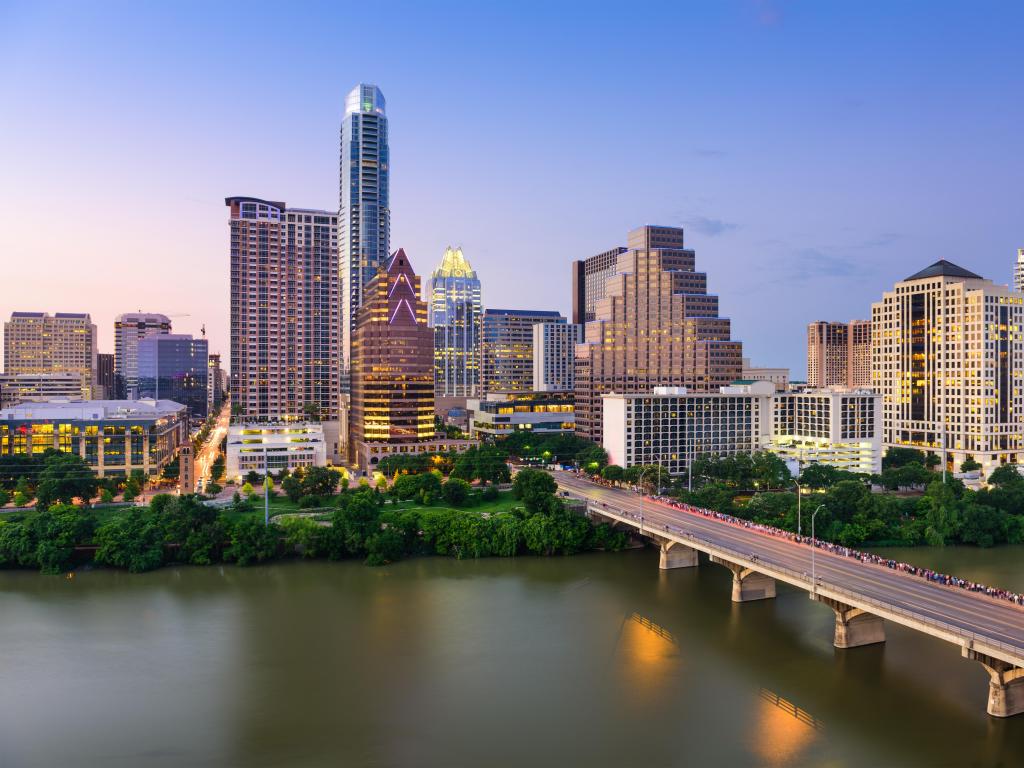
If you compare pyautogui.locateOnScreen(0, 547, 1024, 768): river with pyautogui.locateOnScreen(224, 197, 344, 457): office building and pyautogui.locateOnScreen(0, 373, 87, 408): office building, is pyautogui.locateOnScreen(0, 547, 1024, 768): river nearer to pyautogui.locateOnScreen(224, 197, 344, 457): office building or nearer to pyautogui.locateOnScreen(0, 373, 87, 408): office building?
pyautogui.locateOnScreen(224, 197, 344, 457): office building

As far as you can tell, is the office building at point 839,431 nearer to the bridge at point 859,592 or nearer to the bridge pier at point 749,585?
the bridge at point 859,592

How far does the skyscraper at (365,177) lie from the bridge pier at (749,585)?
502 feet

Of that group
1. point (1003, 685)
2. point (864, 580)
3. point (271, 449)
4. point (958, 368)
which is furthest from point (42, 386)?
point (1003, 685)

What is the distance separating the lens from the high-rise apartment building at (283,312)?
14625cm

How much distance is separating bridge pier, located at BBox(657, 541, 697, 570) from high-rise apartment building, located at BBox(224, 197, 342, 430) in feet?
323

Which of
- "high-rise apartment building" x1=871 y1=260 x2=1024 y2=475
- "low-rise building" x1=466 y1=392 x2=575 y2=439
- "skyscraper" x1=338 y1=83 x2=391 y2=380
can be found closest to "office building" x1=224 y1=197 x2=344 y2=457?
"low-rise building" x1=466 y1=392 x2=575 y2=439

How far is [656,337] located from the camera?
4823 inches

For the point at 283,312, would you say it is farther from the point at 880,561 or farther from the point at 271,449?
the point at 880,561

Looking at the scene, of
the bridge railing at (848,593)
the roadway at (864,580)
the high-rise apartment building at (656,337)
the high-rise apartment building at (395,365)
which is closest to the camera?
the bridge railing at (848,593)

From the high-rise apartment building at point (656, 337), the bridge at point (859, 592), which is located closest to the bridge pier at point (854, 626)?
the bridge at point (859, 592)

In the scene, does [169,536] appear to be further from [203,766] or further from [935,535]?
[935,535]

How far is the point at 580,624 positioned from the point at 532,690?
10563mm

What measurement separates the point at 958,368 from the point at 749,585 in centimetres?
7683

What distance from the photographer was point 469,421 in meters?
168
